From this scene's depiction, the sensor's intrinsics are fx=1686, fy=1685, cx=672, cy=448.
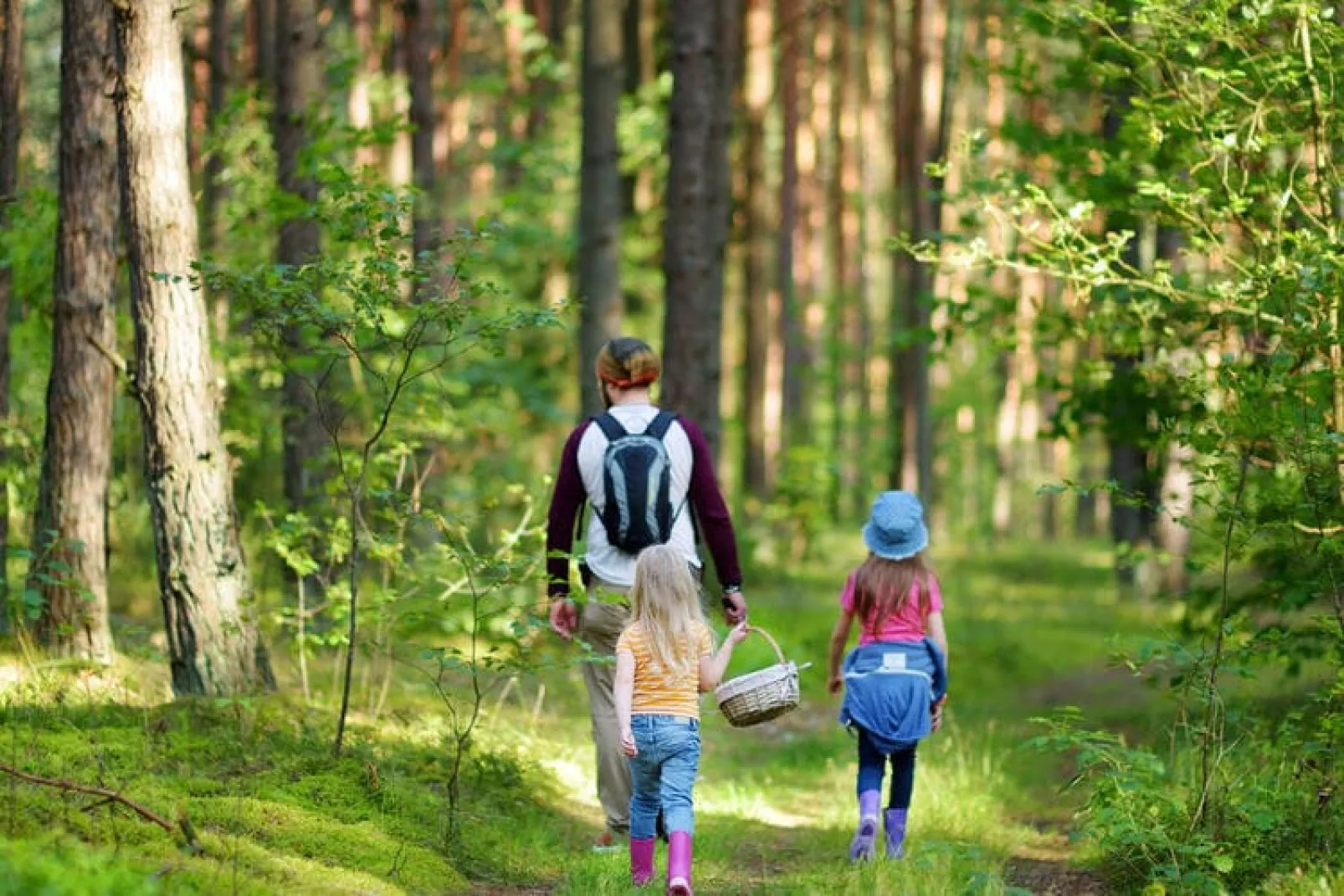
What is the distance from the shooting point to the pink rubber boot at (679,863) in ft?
19.8

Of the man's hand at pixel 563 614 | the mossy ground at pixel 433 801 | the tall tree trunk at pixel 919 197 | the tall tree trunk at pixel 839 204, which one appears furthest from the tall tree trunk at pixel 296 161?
the tall tree trunk at pixel 839 204

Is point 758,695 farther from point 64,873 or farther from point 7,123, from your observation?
point 7,123

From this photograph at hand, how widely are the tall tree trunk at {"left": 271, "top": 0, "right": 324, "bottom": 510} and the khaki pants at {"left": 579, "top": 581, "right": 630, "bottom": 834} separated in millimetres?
5719

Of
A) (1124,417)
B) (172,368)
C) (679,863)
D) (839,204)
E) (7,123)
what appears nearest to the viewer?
(679,863)

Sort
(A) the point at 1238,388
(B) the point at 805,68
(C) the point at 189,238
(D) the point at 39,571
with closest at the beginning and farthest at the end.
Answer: (A) the point at 1238,388 → (C) the point at 189,238 → (D) the point at 39,571 → (B) the point at 805,68

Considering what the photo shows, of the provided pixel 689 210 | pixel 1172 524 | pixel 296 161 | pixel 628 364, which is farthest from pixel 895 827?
pixel 1172 524

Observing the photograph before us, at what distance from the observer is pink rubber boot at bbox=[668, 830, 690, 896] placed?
6035 mm

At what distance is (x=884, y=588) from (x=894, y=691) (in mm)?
459

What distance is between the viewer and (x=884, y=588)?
7.55 metres

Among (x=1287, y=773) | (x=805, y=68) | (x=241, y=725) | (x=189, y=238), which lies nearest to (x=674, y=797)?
(x=241, y=725)

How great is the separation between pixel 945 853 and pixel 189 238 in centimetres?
457

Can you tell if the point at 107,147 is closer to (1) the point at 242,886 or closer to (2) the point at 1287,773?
(1) the point at 242,886

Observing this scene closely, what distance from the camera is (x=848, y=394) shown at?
54188mm

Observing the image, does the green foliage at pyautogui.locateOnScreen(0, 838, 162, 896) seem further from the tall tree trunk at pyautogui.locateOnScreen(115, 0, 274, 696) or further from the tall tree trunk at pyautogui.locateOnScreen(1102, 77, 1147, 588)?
the tall tree trunk at pyautogui.locateOnScreen(1102, 77, 1147, 588)
